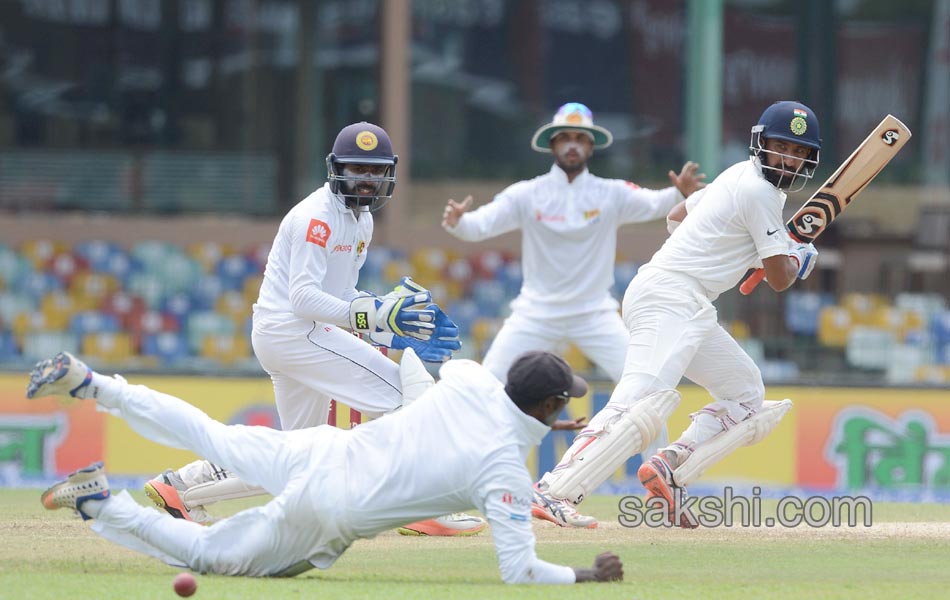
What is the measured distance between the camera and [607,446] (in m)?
6.75

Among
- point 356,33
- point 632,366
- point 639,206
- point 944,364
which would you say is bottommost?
point 944,364

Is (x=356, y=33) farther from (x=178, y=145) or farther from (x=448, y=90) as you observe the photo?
(x=178, y=145)

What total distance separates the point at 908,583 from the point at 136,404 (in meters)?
2.91

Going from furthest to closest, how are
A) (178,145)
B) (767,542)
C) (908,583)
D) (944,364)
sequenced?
(178,145)
(944,364)
(767,542)
(908,583)

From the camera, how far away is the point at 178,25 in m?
18.9

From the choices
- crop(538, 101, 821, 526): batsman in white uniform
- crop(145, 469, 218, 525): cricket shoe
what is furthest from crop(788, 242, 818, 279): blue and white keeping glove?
crop(145, 469, 218, 525): cricket shoe

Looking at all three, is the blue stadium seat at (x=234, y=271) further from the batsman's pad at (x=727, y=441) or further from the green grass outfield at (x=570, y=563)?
the batsman's pad at (x=727, y=441)

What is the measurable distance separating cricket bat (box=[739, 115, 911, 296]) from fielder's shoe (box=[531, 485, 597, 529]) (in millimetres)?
1309

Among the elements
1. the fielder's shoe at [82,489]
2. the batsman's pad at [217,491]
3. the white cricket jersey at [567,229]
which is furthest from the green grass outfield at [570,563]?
the white cricket jersey at [567,229]

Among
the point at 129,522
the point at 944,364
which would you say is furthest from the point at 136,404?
the point at 944,364

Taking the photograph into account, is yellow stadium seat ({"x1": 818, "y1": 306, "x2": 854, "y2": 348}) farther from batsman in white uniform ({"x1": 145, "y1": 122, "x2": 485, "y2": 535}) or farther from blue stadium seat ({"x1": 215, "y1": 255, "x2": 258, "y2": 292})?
batsman in white uniform ({"x1": 145, "y1": 122, "x2": 485, "y2": 535})

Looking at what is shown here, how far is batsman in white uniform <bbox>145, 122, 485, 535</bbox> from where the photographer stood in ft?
21.2

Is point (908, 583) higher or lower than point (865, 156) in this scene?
lower

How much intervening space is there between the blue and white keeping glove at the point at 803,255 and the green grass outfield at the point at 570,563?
123cm
